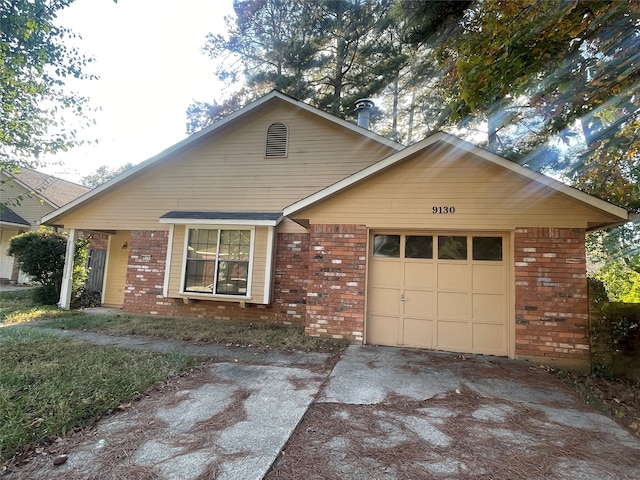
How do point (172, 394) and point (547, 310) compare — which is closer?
point (172, 394)

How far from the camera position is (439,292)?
6.34 metres

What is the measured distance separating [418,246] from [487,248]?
4.17 ft

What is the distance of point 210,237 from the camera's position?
858 centimetres

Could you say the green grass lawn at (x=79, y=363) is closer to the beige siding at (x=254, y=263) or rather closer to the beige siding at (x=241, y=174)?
the beige siding at (x=254, y=263)

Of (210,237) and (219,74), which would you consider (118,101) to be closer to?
(210,237)

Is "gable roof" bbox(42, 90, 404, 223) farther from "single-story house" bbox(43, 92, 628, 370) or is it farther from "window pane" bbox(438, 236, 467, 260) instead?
"window pane" bbox(438, 236, 467, 260)

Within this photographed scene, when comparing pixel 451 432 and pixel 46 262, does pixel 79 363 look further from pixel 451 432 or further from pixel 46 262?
pixel 46 262

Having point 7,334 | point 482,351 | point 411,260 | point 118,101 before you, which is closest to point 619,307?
point 482,351

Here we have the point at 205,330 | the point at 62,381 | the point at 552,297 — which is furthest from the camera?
the point at 205,330

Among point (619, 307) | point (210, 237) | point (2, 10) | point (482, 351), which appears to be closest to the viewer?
point (619, 307)

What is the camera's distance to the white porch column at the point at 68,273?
974 centimetres

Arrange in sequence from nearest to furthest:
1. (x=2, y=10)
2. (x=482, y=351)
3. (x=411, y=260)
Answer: (x=482, y=351) → (x=411, y=260) → (x=2, y=10)

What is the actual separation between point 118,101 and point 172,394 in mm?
8980

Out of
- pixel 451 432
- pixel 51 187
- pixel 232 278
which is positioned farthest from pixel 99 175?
pixel 451 432
